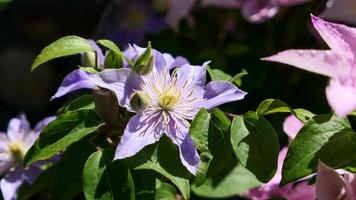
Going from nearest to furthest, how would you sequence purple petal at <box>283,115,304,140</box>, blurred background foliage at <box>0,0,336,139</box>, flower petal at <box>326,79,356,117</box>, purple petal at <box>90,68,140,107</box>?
flower petal at <box>326,79,356,117</box> → purple petal at <box>90,68,140,107</box> → purple petal at <box>283,115,304,140</box> → blurred background foliage at <box>0,0,336,139</box>

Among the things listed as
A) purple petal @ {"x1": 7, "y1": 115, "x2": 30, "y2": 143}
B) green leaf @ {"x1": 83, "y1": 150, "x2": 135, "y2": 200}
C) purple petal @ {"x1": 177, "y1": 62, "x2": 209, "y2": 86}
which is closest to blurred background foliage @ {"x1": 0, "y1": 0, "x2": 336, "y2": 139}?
purple petal @ {"x1": 7, "y1": 115, "x2": 30, "y2": 143}

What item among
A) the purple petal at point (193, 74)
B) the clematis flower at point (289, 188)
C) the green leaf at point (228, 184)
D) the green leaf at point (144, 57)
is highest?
the green leaf at point (144, 57)

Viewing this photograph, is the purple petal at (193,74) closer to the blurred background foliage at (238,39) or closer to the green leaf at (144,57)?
the green leaf at (144,57)

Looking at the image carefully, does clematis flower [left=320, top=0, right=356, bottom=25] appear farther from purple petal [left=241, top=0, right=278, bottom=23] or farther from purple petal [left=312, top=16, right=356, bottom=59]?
purple petal [left=312, top=16, right=356, bottom=59]

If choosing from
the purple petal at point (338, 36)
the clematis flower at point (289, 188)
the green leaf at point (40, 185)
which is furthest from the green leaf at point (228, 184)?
the purple petal at point (338, 36)

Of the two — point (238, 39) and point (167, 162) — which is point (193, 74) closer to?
point (167, 162)
